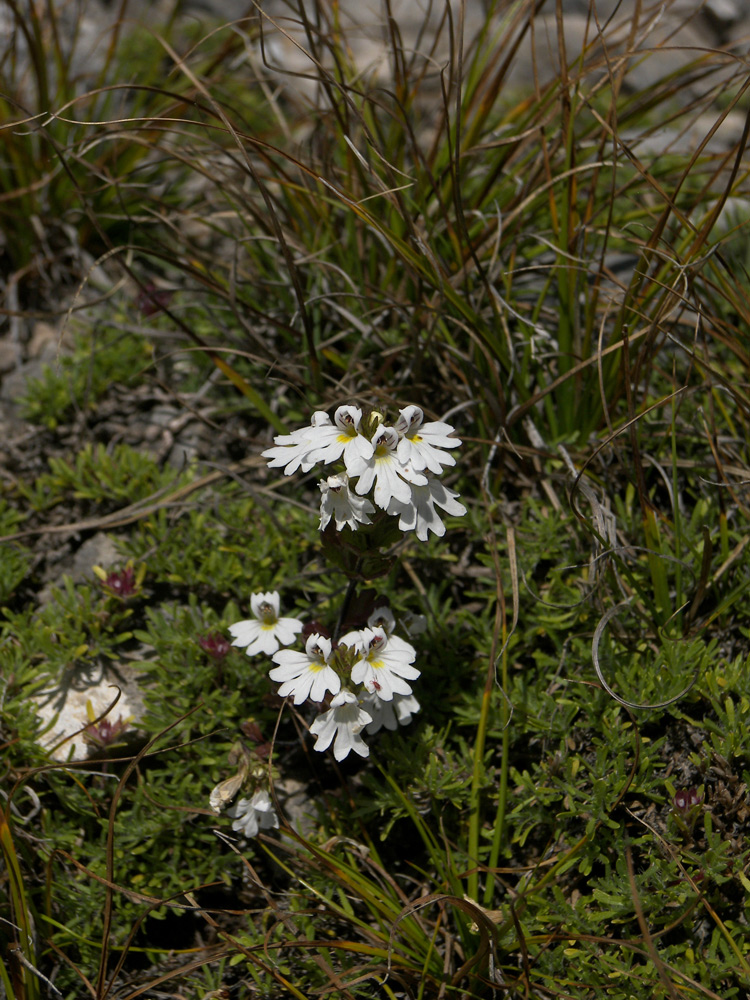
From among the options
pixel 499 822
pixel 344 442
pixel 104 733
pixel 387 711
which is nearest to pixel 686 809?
pixel 499 822

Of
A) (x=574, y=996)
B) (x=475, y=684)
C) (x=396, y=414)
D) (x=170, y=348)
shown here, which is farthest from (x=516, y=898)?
(x=170, y=348)

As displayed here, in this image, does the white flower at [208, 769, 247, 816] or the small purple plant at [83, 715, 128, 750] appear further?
the small purple plant at [83, 715, 128, 750]

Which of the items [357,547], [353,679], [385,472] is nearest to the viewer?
[385,472]

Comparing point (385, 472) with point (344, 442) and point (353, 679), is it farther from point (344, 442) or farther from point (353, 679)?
point (353, 679)

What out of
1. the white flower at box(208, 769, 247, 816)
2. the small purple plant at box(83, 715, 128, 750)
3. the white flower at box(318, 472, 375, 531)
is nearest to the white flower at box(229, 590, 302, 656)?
the white flower at box(208, 769, 247, 816)

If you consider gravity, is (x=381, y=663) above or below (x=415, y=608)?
above

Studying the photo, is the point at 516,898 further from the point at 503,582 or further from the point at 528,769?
the point at 503,582

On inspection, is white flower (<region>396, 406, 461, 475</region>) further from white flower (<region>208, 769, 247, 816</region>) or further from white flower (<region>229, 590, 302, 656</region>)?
white flower (<region>208, 769, 247, 816</region>)
